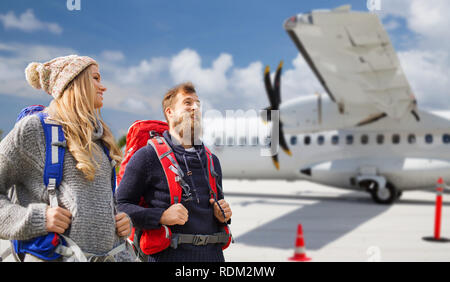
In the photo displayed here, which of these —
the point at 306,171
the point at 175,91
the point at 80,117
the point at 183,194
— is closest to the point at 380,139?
the point at 306,171

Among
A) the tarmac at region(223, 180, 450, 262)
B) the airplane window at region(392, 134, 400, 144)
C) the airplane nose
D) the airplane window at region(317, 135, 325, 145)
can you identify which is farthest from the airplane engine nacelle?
the tarmac at region(223, 180, 450, 262)

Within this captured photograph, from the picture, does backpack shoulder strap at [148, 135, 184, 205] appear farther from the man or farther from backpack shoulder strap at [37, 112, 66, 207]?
backpack shoulder strap at [37, 112, 66, 207]

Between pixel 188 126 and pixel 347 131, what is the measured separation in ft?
35.7

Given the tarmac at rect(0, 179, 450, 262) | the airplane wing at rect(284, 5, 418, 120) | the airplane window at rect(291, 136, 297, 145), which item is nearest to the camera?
the tarmac at rect(0, 179, 450, 262)

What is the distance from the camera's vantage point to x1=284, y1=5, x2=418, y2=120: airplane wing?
726 centimetres

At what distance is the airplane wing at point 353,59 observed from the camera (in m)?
7.26

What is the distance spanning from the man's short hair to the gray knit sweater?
2.13 feet

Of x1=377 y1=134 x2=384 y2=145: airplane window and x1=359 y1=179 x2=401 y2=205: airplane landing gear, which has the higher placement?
x1=377 y1=134 x2=384 y2=145: airplane window

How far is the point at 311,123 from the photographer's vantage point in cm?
1125

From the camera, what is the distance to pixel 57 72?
157 cm

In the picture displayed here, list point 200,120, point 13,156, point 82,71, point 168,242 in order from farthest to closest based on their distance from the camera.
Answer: point 200,120 → point 168,242 → point 82,71 → point 13,156

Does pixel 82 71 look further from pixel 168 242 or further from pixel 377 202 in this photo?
pixel 377 202
